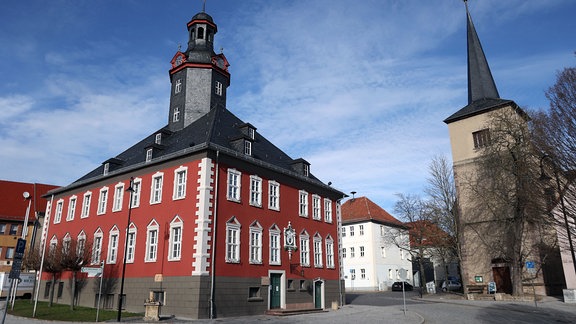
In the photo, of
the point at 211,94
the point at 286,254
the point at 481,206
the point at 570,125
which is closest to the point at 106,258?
the point at 286,254

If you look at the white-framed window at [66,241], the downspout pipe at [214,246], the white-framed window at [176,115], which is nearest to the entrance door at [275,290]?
the downspout pipe at [214,246]

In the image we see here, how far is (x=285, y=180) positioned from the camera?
2997cm

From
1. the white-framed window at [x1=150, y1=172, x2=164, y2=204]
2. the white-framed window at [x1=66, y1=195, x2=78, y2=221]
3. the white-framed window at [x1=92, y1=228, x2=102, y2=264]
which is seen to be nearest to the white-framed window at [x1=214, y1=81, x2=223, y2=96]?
the white-framed window at [x1=150, y1=172, x2=164, y2=204]

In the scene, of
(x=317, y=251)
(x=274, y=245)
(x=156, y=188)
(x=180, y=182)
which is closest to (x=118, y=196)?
(x=156, y=188)

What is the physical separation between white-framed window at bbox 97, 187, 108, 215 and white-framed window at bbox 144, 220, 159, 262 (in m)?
6.45

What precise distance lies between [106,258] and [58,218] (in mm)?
9842

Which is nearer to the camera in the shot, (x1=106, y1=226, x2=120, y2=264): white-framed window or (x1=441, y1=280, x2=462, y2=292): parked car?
(x1=106, y1=226, x2=120, y2=264): white-framed window

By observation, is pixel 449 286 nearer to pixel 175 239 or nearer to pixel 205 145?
pixel 175 239

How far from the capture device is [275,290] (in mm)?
26766

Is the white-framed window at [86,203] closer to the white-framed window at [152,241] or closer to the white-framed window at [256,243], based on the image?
the white-framed window at [152,241]

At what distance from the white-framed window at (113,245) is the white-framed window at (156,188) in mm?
4103

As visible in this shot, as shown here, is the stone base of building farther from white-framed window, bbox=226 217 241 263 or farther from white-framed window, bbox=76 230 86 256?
white-framed window, bbox=76 230 86 256

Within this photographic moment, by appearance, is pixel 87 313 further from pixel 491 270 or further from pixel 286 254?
pixel 491 270

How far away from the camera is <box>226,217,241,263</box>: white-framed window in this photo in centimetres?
2406
